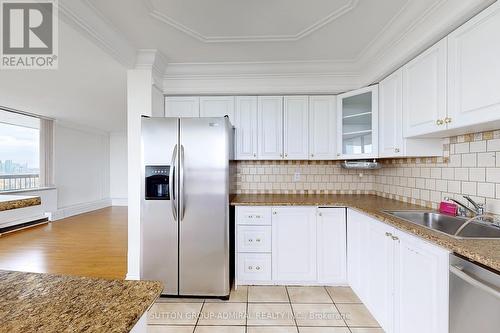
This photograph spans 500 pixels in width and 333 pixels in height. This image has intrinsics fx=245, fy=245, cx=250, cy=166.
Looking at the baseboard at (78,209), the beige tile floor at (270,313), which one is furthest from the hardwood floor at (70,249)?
the beige tile floor at (270,313)

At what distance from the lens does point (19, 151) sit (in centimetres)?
583

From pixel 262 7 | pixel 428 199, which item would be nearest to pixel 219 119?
pixel 262 7

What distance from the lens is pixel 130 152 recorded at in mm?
2664

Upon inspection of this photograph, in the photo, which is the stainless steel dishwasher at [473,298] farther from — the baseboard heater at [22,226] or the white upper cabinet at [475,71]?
the baseboard heater at [22,226]

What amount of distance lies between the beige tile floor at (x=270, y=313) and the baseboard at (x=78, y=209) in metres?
5.43

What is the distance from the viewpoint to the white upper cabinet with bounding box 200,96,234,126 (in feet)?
10.1

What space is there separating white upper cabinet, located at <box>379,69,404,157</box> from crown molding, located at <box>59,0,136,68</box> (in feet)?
8.65

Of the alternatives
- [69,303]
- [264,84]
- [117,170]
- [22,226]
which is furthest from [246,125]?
[117,170]

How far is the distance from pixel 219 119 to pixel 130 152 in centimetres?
107

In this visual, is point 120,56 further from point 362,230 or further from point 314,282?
point 314,282

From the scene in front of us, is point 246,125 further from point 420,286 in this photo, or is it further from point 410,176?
point 420,286

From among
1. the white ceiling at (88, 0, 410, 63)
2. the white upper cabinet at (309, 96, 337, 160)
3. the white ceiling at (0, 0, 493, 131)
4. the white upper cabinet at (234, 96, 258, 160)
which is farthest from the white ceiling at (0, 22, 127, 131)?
the white upper cabinet at (309, 96, 337, 160)

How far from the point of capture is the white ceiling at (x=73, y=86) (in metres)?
2.36

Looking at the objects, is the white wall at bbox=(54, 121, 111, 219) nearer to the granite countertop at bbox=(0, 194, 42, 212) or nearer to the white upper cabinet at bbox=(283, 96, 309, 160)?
the white upper cabinet at bbox=(283, 96, 309, 160)
